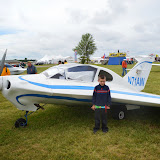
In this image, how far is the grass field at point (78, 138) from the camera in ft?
10.7

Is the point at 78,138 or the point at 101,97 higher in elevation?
the point at 101,97

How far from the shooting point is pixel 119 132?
427 centimetres

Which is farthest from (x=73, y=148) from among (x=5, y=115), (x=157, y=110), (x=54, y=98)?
(x=157, y=110)

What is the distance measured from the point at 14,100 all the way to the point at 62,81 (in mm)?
1395

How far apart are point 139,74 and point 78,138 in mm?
4243

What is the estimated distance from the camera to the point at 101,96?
14.0 ft

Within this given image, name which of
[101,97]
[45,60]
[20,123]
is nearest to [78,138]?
[101,97]

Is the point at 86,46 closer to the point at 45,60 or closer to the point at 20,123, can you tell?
the point at 45,60

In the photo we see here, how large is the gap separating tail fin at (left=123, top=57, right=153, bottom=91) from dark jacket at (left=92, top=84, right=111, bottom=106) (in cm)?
256

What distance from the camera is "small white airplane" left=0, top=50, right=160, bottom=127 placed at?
12.9ft

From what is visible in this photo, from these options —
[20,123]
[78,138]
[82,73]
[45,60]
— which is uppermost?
[82,73]

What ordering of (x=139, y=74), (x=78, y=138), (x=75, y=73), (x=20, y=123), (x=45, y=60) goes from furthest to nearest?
(x=45, y=60), (x=139, y=74), (x=75, y=73), (x=20, y=123), (x=78, y=138)

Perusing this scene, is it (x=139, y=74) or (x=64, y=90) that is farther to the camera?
(x=139, y=74)

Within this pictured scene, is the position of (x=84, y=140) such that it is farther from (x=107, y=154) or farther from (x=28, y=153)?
(x=28, y=153)
